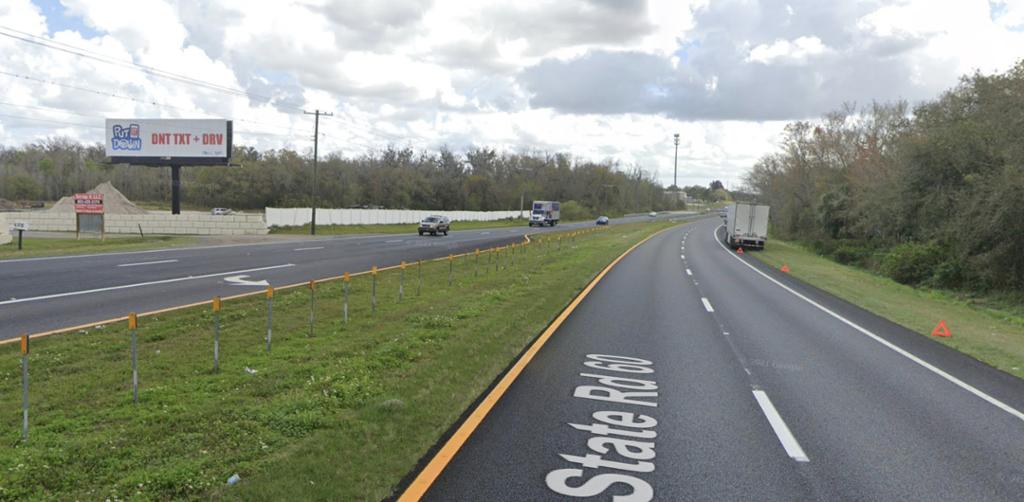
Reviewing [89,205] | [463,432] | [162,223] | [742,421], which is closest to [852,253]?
[742,421]

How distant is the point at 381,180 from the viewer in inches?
4099

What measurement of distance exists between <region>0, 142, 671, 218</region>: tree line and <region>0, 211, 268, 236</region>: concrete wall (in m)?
25.7

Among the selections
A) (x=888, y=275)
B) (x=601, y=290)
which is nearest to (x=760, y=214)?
(x=888, y=275)

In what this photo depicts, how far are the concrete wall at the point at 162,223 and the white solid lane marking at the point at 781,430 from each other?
43.2 meters

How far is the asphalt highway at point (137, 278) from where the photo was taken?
12320 millimetres

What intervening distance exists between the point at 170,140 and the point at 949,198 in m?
51.3

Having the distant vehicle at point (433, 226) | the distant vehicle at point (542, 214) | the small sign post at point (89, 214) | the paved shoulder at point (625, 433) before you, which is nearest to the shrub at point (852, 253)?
the distant vehicle at point (433, 226)

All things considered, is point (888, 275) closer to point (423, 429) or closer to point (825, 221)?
point (825, 221)

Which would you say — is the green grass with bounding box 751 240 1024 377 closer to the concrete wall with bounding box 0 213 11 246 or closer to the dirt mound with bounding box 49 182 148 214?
the concrete wall with bounding box 0 213 11 246

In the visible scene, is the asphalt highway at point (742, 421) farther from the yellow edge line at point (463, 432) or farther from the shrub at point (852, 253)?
the shrub at point (852, 253)

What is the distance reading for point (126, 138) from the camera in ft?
168

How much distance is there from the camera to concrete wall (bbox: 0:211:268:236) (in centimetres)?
4384

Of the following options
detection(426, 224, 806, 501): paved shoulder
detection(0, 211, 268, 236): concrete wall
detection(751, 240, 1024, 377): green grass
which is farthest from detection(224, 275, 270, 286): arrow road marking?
detection(0, 211, 268, 236): concrete wall

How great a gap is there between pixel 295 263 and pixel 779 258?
89.0ft
